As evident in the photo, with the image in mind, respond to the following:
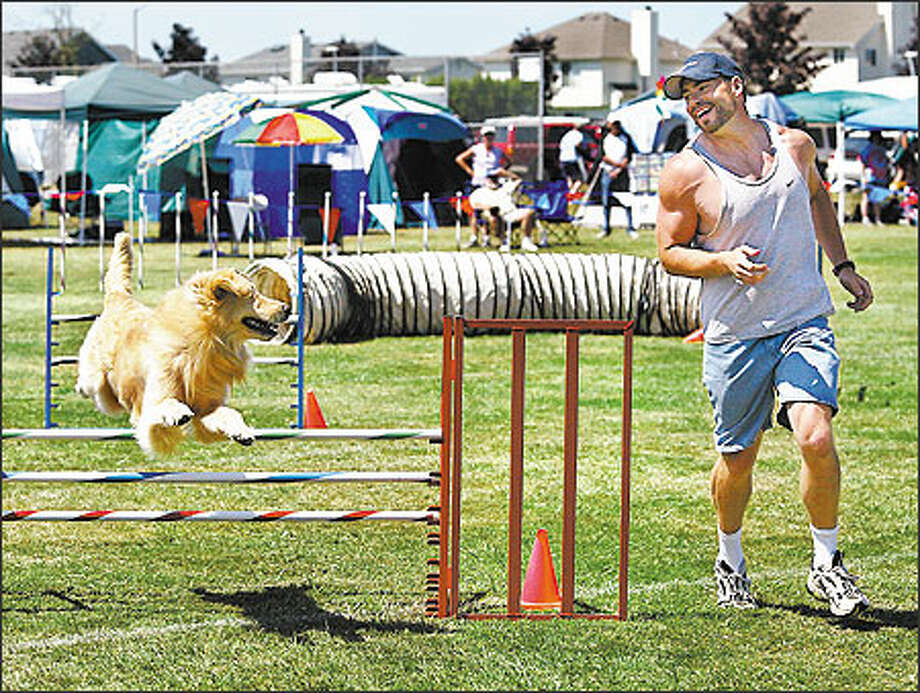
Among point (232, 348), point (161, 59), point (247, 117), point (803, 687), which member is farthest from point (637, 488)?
point (161, 59)

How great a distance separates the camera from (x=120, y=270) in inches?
278

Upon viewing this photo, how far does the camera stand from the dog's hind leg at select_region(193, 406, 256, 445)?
229 inches

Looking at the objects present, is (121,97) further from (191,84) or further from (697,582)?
(697,582)

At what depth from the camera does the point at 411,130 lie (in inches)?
1165

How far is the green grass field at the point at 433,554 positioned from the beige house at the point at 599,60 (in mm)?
72628

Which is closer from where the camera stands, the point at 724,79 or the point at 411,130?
the point at 724,79

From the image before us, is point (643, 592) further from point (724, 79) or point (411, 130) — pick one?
point (411, 130)

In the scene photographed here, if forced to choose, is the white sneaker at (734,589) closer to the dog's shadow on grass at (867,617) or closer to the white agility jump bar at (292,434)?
the dog's shadow on grass at (867,617)

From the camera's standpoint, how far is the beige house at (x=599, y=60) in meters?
84.1

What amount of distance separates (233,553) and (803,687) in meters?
3.12

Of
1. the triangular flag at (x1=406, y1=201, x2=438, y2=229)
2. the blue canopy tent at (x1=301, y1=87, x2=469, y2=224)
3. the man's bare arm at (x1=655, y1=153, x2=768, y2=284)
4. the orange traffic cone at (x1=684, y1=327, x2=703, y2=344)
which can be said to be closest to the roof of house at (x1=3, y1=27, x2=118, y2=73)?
the blue canopy tent at (x1=301, y1=87, x2=469, y2=224)

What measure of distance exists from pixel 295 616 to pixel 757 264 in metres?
2.30

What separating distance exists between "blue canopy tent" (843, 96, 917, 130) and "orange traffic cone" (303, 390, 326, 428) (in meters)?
21.1

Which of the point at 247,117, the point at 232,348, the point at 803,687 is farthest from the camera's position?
the point at 247,117
